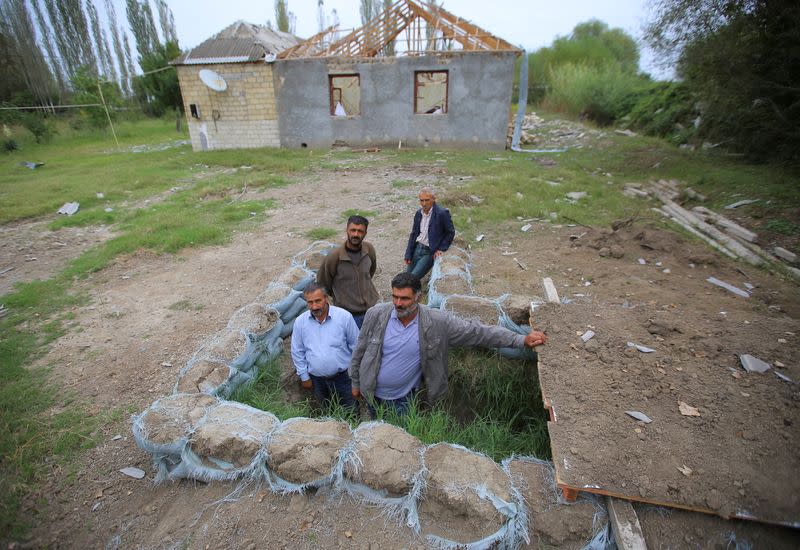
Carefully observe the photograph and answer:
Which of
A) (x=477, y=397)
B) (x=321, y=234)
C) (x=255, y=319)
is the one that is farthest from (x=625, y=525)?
(x=321, y=234)

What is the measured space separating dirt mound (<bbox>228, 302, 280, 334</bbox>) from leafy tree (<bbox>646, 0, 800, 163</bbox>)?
1068cm

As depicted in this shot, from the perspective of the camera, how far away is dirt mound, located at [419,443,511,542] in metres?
1.88

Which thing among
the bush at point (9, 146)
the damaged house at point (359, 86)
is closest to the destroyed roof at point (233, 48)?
the damaged house at point (359, 86)

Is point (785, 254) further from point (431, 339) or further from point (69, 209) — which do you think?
point (69, 209)

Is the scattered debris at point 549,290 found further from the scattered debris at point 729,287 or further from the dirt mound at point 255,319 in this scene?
the dirt mound at point 255,319

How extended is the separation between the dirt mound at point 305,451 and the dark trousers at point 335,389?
91 centimetres

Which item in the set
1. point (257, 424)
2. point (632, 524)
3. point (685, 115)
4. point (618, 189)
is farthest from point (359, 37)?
point (632, 524)

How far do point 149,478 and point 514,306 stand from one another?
2910mm

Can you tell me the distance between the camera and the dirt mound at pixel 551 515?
185 centimetres

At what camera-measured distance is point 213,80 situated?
506 inches

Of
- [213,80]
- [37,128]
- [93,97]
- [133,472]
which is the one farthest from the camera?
[93,97]

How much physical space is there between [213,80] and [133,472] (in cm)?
1341

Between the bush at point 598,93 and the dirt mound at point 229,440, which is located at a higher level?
the bush at point 598,93

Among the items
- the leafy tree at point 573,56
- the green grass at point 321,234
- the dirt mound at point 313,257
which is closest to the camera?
the dirt mound at point 313,257
